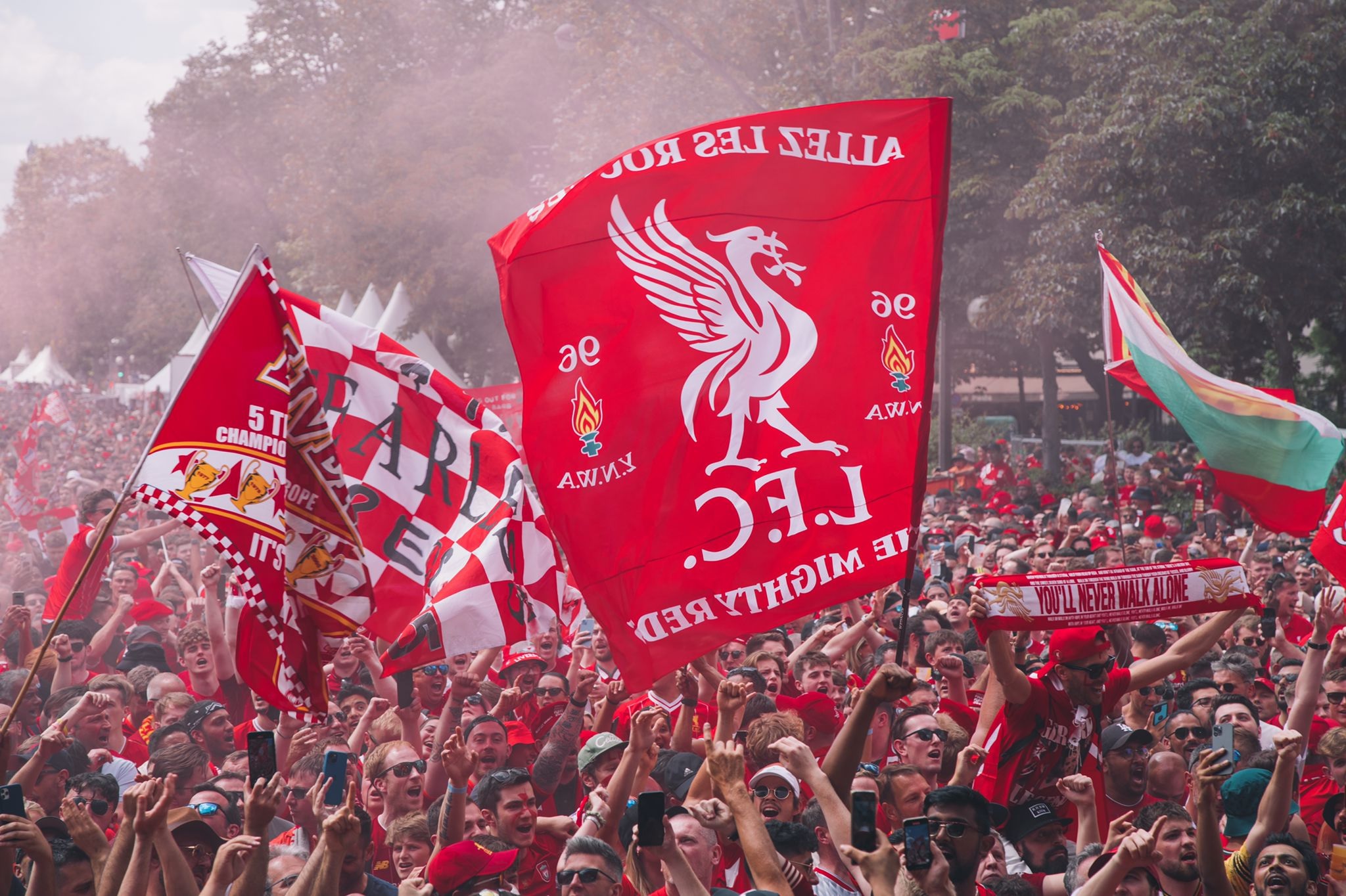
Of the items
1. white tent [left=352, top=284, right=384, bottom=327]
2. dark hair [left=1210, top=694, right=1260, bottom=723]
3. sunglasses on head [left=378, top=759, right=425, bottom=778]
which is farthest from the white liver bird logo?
white tent [left=352, top=284, right=384, bottom=327]

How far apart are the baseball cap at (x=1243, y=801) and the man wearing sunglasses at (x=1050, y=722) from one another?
49 cm

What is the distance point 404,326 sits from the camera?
109 feet

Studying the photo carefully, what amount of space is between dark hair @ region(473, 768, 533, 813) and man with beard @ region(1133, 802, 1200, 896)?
94.5 inches

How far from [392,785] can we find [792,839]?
211cm

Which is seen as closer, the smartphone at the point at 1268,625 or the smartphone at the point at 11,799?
the smartphone at the point at 11,799

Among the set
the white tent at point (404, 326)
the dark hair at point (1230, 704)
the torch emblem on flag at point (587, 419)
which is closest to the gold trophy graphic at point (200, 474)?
the torch emblem on flag at point (587, 419)

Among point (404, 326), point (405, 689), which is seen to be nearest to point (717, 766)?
point (405, 689)

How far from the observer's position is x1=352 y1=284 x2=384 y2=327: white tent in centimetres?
3397

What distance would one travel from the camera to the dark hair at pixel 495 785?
5914 millimetres

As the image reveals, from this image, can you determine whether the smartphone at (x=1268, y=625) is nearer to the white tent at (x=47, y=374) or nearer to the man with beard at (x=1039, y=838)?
the man with beard at (x=1039, y=838)

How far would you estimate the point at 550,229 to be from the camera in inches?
245

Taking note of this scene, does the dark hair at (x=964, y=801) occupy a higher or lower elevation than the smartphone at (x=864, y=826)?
lower

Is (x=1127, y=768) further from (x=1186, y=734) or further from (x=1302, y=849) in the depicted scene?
(x=1302, y=849)

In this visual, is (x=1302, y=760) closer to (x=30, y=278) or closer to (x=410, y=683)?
(x=410, y=683)
